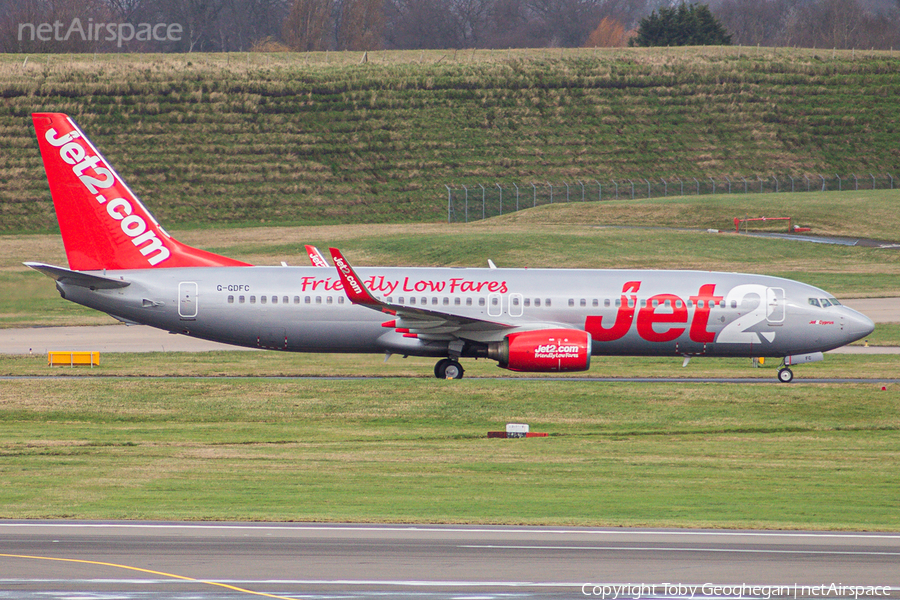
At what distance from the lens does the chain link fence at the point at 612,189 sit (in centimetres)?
9869

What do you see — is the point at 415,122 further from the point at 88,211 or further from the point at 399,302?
the point at 399,302

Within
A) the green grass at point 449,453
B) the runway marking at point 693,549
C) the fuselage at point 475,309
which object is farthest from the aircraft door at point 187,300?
the runway marking at point 693,549

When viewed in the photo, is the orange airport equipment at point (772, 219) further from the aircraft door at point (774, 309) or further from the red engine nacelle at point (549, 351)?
the red engine nacelle at point (549, 351)

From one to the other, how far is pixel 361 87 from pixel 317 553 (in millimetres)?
97743

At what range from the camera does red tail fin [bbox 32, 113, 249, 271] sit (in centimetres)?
3656

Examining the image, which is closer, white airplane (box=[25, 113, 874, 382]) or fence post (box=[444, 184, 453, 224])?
white airplane (box=[25, 113, 874, 382])

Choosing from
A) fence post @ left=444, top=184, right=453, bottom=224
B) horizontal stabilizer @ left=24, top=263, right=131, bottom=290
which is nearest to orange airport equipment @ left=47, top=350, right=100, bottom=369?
horizontal stabilizer @ left=24, top=263, right=131, bottom=290

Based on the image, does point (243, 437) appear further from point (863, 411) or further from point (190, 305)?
point (863, 411)

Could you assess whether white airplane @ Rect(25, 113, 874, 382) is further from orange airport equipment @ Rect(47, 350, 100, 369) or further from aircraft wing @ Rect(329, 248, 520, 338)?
orange airport equipment @ Rect(47, 350, 100, 369)

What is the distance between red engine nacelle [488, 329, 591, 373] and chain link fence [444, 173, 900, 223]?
6140cm

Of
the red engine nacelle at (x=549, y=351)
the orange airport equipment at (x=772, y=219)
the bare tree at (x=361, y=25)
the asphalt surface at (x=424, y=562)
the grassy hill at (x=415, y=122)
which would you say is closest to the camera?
the asphalt surface at (x=424, y=562)

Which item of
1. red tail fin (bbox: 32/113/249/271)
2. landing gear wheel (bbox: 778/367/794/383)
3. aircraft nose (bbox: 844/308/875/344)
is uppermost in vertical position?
red tail fin (bbox: 32/113/249/271)

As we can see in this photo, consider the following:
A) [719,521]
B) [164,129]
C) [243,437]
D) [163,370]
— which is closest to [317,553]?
[719,521]

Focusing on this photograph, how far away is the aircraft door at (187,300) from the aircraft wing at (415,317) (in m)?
5.31
